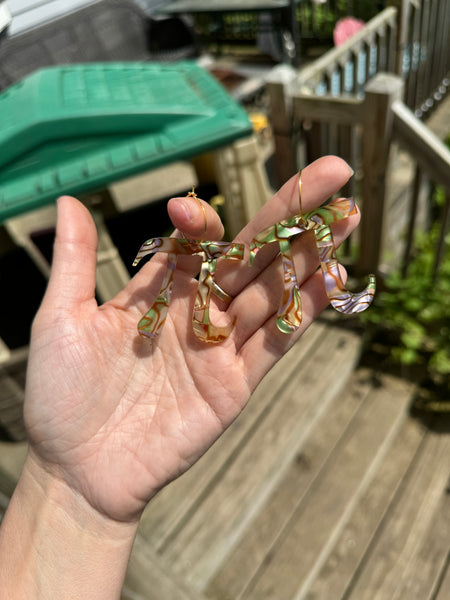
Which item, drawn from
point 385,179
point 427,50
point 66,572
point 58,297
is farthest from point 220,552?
point 427,50

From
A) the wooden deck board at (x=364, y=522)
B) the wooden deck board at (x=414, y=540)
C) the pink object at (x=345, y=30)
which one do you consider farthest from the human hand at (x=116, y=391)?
the pink object at (x=345, y=30)

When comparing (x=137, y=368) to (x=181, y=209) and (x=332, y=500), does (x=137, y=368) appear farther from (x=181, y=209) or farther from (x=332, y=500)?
(x=332, y=500)

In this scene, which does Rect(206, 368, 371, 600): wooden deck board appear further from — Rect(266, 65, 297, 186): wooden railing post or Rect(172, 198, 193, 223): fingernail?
Rect(172, 198, 193, 223): fingernail

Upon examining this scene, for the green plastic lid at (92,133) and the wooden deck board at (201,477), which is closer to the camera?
the green plastic lid at (92,133)

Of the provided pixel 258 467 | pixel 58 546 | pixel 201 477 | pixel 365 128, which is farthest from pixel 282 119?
pixel 58 546

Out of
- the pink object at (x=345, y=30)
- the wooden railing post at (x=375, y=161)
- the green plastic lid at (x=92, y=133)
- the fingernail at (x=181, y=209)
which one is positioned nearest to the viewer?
the fingernail at (x=181, y=209)

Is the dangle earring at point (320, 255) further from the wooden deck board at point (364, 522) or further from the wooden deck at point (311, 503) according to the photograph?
the wooden deck board at point (364, 522)
